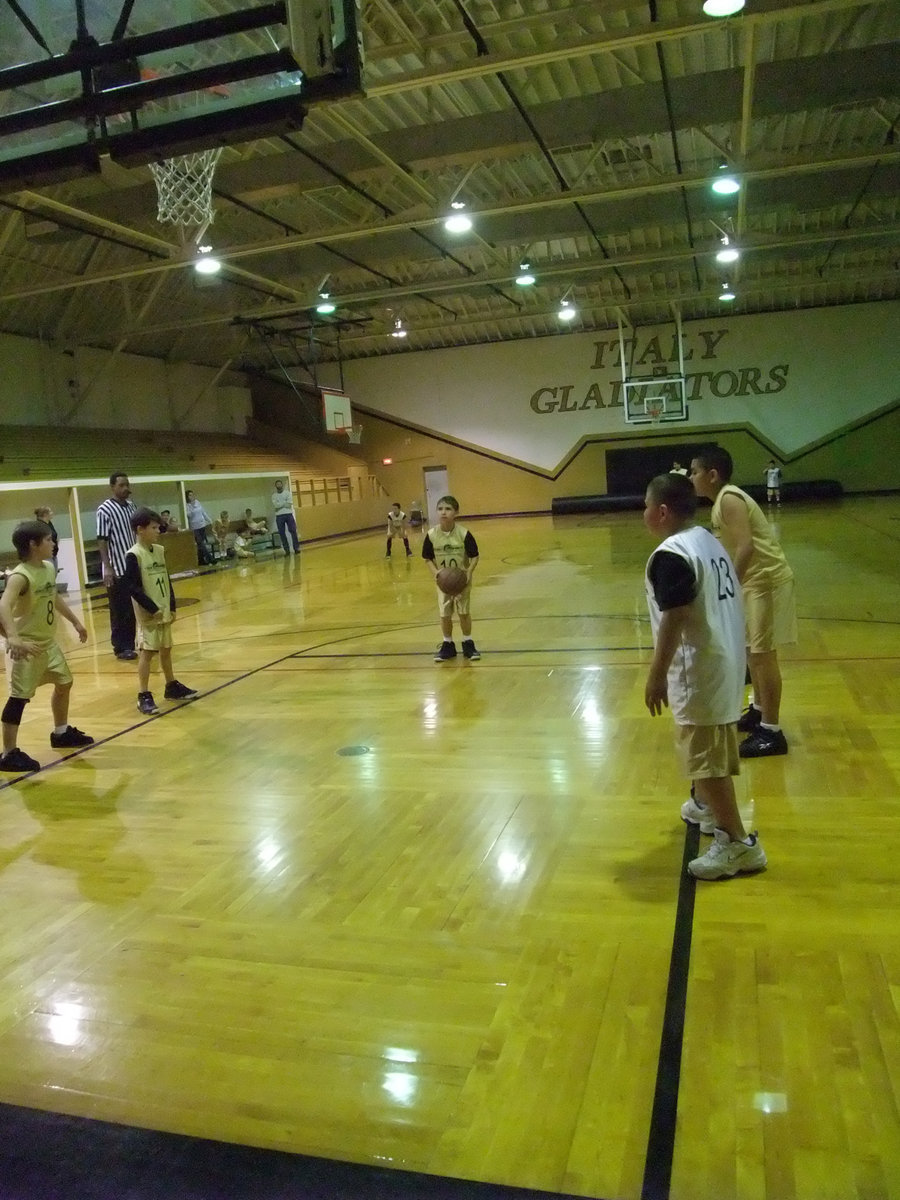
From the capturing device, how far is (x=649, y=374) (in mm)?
24719

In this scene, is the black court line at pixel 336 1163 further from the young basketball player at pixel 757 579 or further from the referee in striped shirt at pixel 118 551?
the referee in striped shirt at pixel 118 551

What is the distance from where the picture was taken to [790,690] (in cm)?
554

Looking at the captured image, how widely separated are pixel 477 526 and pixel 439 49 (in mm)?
15685

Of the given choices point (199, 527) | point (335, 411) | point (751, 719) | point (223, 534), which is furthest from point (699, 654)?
point (335, 411)

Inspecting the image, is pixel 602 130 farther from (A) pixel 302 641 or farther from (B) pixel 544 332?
(B) pixel 544 332

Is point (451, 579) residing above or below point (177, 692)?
above

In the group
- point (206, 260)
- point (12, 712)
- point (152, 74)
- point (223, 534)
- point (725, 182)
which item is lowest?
point (12, 712)

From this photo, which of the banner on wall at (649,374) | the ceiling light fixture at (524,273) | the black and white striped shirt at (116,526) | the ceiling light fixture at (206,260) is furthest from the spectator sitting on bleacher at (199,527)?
the banner on wall at (649,374)

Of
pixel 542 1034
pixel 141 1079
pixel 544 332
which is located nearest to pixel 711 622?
pixel 542 1034

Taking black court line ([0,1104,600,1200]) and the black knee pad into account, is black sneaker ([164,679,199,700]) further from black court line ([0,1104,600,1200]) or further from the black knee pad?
black court line ([0,1104,600,1200])

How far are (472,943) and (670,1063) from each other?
2.70 feet

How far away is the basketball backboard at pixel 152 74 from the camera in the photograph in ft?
12.3

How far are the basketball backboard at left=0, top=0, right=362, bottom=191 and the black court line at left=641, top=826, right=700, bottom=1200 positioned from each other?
11.8 ft

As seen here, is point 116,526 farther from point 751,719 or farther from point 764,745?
point 764,745
